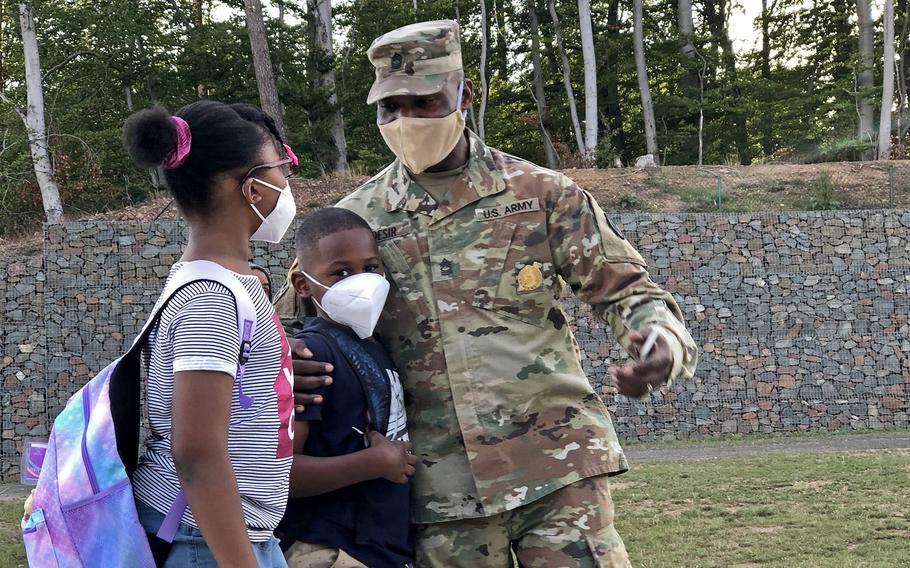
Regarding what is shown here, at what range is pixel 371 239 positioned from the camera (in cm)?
276

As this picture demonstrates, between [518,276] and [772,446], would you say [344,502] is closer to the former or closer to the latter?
[518,276]

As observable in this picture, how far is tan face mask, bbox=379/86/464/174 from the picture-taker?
9.34ft

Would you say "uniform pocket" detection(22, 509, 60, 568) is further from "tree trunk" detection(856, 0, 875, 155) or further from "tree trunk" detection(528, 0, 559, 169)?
"tree trunk" detection(856, 0, 875, 155)

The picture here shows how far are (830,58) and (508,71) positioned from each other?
906 centimetres

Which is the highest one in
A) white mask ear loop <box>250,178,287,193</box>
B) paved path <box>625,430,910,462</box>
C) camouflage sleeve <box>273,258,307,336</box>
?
white mask ear loop <box>250,178,287,193</box>

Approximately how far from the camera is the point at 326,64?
855 inches

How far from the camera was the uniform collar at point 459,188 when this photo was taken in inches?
114

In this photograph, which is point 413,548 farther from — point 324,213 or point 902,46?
point 902,46

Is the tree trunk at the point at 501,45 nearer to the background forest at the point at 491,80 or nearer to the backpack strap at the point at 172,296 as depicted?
the background forest at the point at 491,80

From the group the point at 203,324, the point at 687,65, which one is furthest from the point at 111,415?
the point at 687,65

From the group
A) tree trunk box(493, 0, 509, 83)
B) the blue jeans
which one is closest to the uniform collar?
the blue jeans

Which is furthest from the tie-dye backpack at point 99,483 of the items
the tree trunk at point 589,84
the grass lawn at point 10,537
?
the tree trunk at point 589,84

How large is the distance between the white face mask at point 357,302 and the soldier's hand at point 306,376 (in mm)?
161

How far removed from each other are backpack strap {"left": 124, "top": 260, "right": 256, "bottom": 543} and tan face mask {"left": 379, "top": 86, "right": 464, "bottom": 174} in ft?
3.31
